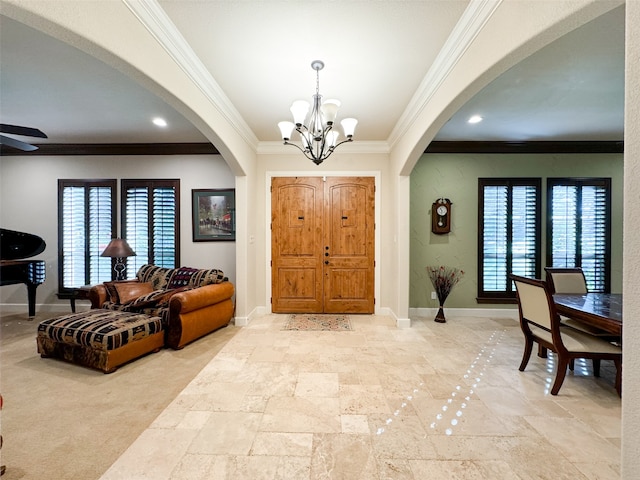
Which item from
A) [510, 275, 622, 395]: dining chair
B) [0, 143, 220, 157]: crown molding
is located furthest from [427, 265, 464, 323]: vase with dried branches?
[0, 143, 220, 157]: crown molding

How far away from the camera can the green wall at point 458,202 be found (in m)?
4.64

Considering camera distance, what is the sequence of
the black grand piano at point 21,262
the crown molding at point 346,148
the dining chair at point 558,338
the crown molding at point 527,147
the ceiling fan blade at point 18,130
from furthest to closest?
the crown molding at point 346,148, the crown molding at point 527,147, the black grand piano at point 21,262, the ceiling fan blade at point 18,130, the dining chair at point 558,338

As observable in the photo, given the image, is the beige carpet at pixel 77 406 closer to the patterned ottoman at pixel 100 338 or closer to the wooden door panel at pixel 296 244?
the patterned ottoman at pixel 100 338

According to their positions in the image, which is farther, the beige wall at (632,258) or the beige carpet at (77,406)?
the beige carpet at (77,406)

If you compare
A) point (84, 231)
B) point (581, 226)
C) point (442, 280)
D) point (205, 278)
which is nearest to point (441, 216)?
point (442, 280)

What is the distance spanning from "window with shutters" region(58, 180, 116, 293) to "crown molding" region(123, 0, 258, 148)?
121 inches

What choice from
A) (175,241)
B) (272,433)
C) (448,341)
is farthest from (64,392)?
(448,341)

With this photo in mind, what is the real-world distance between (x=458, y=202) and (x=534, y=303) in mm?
2505

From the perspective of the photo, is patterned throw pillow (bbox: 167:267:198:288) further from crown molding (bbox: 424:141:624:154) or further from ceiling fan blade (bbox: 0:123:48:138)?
crown molding (bbox: 424:141:624:154)

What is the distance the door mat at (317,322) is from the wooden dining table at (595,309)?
2.44m

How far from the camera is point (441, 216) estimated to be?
4.66 m

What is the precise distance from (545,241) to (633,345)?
462cm

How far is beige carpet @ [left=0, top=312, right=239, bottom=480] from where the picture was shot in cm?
169

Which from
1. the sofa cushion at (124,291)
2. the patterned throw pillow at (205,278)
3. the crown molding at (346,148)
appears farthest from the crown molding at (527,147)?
the sofa cushion at (124,291)
